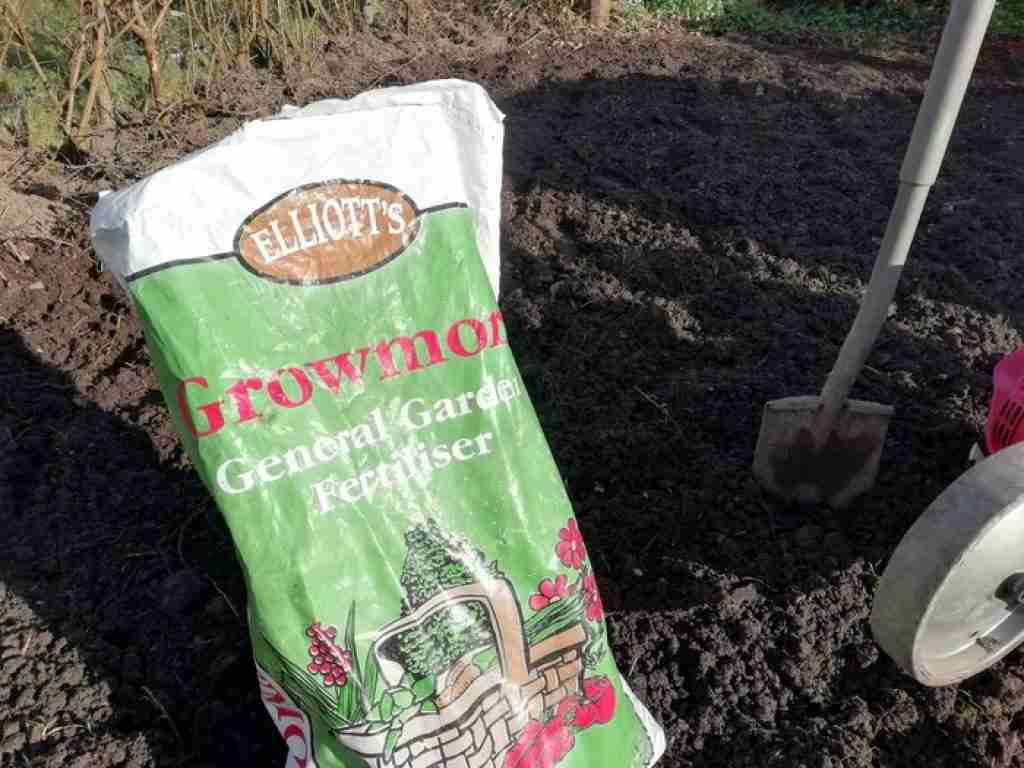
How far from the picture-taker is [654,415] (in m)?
2.26

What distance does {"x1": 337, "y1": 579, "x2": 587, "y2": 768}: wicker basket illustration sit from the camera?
1.31m

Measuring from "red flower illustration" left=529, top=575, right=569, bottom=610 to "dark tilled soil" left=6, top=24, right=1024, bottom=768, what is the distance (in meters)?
0.40

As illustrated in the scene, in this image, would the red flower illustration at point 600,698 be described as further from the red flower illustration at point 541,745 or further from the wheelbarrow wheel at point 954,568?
the wheelbarrow wheel at point 954,568

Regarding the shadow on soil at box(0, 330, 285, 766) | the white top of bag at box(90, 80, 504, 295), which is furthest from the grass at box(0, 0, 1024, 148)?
the white top of bag at box(90, 80, 504, 295)

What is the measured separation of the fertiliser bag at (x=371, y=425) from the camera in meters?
1.17

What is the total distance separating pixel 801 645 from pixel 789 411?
53 cm

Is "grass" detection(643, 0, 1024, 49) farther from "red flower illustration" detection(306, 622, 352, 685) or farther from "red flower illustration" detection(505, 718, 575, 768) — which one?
"red flower illustration" detection(306, 622, 352, 685)

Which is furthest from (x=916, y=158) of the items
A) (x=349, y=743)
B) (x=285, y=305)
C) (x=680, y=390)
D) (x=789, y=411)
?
(x=349, y=743)

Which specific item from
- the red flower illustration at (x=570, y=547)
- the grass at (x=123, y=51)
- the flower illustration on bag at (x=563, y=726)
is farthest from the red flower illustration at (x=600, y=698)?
the grass at (x=123, y=51)

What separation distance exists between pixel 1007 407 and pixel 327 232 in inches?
57.4

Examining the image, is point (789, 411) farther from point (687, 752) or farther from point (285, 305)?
point (285, 305)

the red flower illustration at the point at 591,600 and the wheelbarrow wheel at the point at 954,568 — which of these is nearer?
the wheelbarrow wheel at the point at 954,568

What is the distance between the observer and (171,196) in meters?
1.12

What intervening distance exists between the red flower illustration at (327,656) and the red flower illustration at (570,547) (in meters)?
0.38
